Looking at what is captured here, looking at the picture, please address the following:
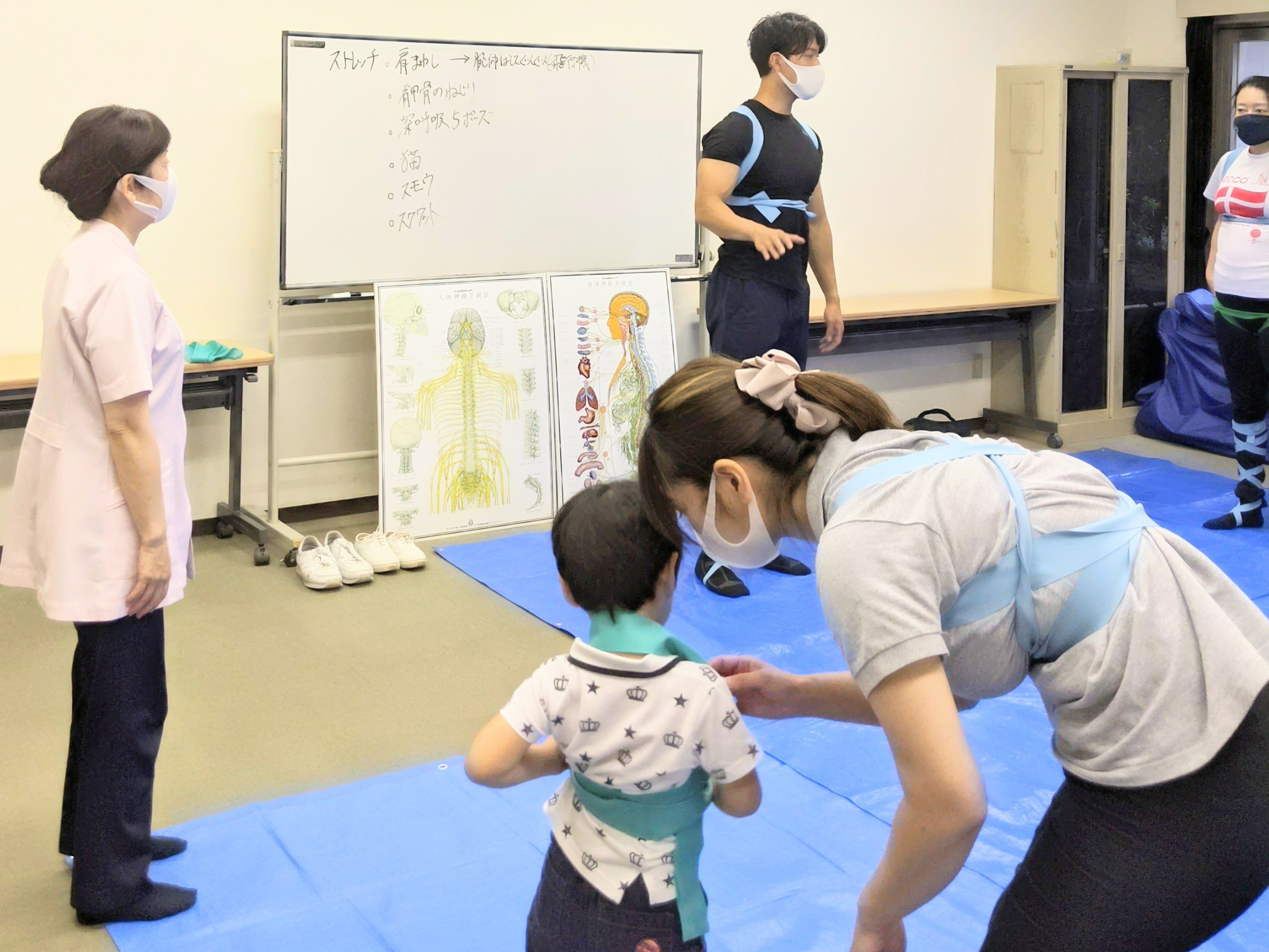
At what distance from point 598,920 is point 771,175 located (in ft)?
9.37

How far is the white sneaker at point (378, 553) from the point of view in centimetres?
406

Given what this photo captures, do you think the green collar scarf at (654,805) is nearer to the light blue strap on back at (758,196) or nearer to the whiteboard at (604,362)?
the light blue strap on back at (758,196)

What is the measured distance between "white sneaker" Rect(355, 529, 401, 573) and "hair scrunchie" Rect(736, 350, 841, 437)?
296 centimetres

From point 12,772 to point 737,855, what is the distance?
1.54 meters

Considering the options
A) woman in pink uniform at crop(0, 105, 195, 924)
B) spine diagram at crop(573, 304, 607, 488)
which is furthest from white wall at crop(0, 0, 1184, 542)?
woman in pink uniform at crop(0, 105, 195, 924)

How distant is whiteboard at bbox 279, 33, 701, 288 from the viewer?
421cm

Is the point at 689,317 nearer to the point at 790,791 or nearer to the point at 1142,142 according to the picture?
the point at 1142,142

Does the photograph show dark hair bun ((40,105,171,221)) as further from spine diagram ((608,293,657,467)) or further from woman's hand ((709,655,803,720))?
spine diagram ((608,293,657,467))

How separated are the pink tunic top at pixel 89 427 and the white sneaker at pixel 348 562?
72.7 inches

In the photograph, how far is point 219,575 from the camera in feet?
13.2

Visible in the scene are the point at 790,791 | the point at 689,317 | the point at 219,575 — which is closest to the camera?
the point at 790,791

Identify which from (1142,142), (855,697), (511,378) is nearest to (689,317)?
(511,378)

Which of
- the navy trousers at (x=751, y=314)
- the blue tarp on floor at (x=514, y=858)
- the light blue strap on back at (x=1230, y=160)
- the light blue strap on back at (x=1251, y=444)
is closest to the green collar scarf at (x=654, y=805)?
the blue tarp on floor at (x=514, y=858)

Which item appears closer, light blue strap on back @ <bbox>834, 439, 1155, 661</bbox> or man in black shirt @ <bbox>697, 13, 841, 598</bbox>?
light blue strap on back @ <bbox>834, 439, 1155, 661</bbox>
